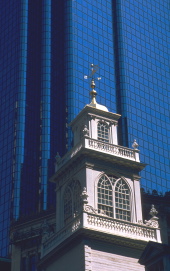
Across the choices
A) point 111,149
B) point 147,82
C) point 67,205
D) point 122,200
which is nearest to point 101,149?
point 111,149

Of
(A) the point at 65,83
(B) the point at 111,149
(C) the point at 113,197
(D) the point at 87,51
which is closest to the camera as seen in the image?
(C) the point at 113,197

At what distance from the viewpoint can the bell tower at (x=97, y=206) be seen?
50.9m

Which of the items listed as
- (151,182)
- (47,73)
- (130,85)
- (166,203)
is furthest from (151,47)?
(166,203)

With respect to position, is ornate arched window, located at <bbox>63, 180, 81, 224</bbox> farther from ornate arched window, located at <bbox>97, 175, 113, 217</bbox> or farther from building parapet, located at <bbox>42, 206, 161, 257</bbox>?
building parapet, located at <bbox>42, 206, 161, 257</bbox>

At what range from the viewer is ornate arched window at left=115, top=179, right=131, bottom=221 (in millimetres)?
54500

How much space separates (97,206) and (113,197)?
1909 mm

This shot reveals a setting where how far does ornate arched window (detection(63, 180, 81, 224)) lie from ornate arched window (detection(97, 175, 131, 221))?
1.65 meters

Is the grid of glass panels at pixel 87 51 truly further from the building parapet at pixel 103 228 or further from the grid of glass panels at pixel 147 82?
the building parapet at pixel 103 228

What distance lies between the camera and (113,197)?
54688 millimetres

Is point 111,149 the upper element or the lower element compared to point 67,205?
upper

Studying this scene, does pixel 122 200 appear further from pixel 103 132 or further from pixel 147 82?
pixel 147 82

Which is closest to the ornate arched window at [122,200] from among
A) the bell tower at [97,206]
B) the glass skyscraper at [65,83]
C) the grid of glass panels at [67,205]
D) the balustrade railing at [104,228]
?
the bell tower at [97,206]

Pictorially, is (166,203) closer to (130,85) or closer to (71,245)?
(71,245)

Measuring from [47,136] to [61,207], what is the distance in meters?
88.5
